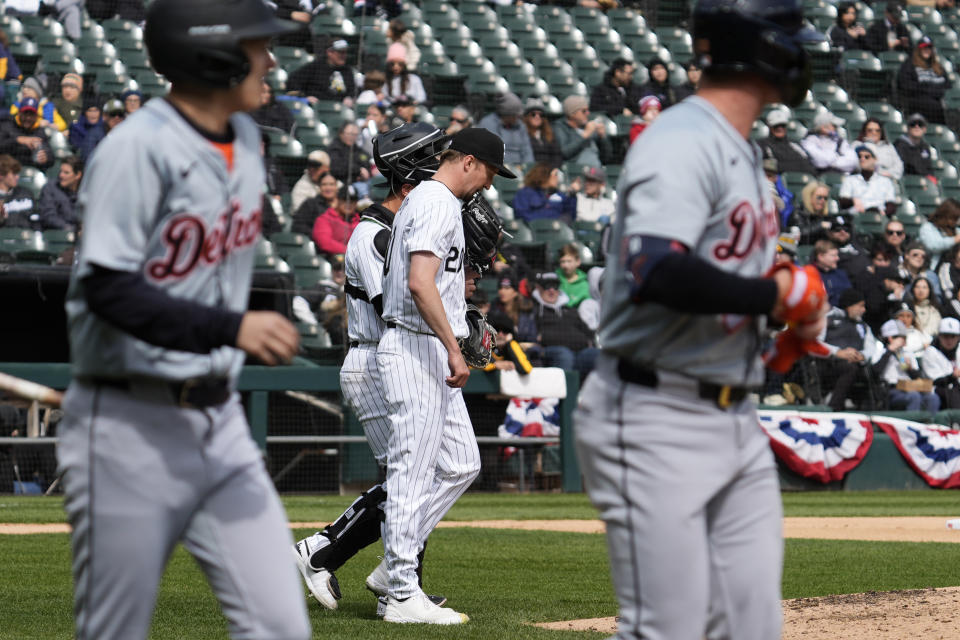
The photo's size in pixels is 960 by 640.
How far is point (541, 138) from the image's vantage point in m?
17.2

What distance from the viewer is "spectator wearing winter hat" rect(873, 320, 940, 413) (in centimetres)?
1532

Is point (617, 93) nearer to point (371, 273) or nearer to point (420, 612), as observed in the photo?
point (371, 273)

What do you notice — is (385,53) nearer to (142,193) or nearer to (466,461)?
(466,461)

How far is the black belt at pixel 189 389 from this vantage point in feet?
9.53

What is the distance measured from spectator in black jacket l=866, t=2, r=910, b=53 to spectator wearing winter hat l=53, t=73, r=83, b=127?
11783 mm

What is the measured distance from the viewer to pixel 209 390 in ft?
9.71

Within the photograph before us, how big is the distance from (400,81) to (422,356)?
39.9ft

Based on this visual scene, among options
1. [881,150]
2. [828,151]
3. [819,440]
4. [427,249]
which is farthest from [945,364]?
[427,249]

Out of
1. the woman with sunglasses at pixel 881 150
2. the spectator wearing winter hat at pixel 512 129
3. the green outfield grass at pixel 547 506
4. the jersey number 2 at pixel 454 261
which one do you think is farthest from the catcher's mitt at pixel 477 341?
the woman with sunglasses at pixel 881 150

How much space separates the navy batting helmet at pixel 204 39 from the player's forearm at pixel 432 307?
258 cm

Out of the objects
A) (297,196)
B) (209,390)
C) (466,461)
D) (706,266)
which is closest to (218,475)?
(209,390)

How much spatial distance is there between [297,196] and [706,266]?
1245 centimetres

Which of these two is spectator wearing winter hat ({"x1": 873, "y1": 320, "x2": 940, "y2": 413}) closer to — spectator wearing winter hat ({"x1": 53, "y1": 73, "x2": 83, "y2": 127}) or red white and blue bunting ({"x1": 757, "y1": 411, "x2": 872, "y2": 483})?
red white and blue bunting ({"x1": 757, "y1": 411, "x2": 872, "y2": 483})

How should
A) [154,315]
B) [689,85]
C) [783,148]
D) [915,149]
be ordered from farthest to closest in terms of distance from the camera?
[915,149], [689,85], [783,148], [154,315]
